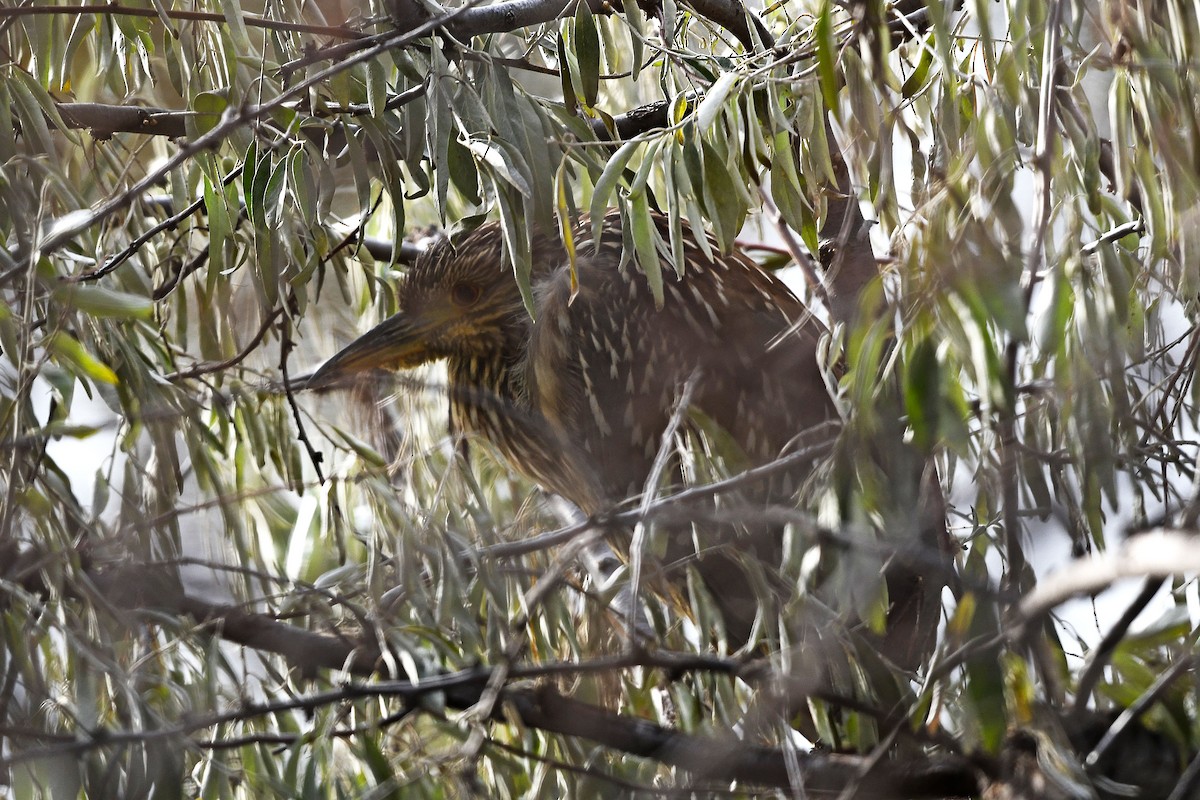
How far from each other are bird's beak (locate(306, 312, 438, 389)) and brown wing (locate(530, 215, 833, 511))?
0.26m

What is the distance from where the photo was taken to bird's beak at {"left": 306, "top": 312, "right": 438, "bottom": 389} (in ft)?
7.72

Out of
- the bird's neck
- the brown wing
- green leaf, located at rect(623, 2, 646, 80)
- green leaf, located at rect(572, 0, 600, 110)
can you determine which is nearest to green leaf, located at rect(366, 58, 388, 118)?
green leaf, located at rect(572, 0, 600, 110)

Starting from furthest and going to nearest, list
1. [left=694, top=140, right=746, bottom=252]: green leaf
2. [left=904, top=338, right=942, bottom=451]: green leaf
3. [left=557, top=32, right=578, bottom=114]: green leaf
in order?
[left=557, top=32, right=578, bottom=114]: green leaf, [left=694, top=140, right=746, bottom=252]: green leaf, [left=904, top=338, right=942, bottom=451]: green leaf

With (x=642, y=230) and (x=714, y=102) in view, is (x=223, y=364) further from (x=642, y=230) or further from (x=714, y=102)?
(x=714, y=102)

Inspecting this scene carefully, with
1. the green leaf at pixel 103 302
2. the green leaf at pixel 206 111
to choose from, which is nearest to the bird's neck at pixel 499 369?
the green leaf at pixel 206 111

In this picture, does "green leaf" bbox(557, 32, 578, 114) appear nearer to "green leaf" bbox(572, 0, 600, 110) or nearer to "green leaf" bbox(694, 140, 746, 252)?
"green leaf" bbox(572, 0, 600, 110)

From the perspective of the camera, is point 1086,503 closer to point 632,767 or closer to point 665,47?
point 632,767

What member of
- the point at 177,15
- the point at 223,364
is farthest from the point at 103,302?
the point at 223,364

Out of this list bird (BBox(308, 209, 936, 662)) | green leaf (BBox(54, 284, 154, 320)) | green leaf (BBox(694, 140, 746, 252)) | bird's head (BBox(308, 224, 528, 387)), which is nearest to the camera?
green leaf (BBox(54, 284, 154, 320))

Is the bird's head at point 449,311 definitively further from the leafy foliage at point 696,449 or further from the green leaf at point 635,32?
the green leaf at point 635,32

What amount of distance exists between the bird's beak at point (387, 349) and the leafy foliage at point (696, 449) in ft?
0.70

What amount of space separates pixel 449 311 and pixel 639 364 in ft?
1.40

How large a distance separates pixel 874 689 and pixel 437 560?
1.81 ft

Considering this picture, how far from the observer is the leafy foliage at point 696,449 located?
3.49 feet
